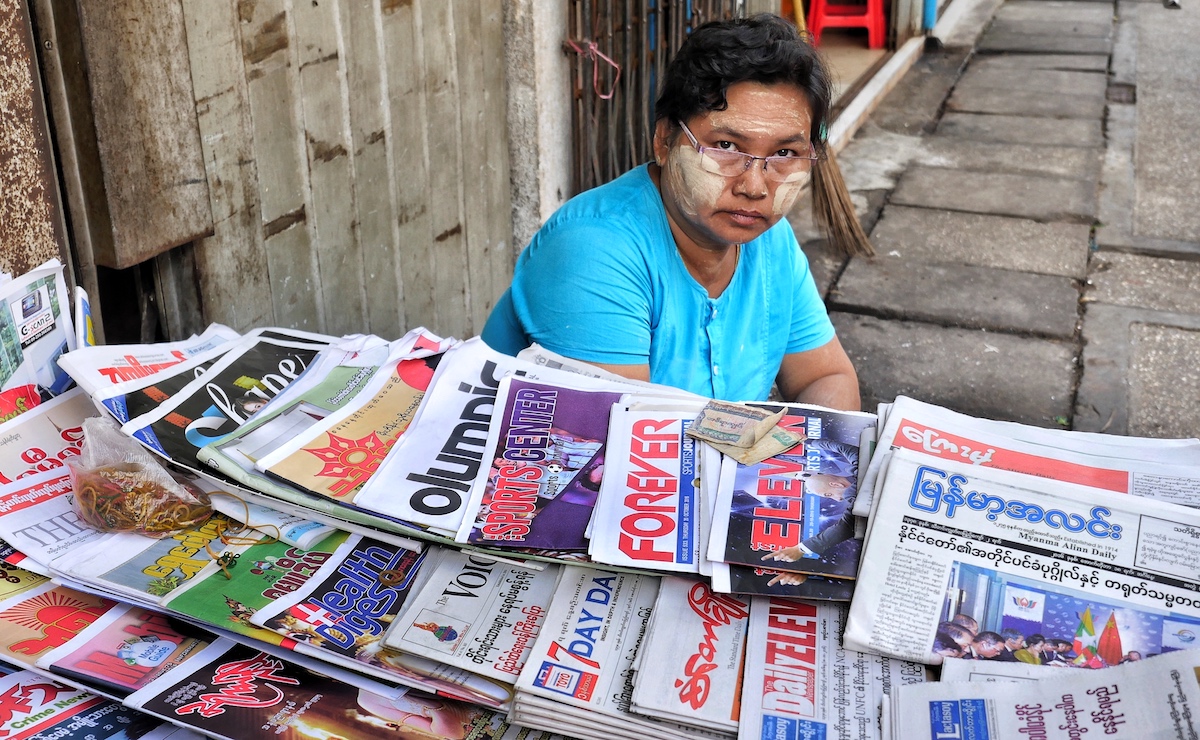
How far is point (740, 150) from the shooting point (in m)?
1.80

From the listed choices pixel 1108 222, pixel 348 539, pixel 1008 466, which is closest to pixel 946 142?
pixel 1108 222

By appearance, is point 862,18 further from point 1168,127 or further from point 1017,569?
point 1017,569

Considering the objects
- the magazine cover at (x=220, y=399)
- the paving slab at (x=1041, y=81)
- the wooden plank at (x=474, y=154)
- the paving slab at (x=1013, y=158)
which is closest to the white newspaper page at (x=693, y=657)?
the magazine cover at (x=220, y=399)

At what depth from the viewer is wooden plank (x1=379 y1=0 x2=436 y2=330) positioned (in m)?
2.43

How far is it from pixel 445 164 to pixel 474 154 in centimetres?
16

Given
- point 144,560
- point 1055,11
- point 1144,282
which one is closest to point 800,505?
→ point 144,560

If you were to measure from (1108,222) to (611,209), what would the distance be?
377 centimetres

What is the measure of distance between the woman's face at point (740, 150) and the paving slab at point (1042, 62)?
664 centimetres

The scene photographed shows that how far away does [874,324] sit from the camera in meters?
3.89

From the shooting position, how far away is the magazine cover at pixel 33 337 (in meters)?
1.30

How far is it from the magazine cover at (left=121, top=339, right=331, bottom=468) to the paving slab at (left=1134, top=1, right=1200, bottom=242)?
4.37 m

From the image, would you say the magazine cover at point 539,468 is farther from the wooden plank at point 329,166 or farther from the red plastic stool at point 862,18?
the red plastic stool at point 862,18

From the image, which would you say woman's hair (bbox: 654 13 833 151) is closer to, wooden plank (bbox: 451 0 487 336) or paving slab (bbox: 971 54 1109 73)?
wooden plank (bbox: 451 0 487 336)

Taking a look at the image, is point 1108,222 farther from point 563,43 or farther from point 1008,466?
point 1008,466
